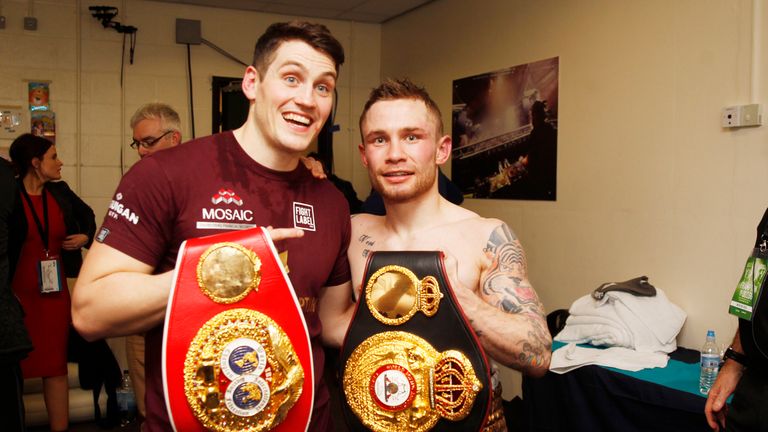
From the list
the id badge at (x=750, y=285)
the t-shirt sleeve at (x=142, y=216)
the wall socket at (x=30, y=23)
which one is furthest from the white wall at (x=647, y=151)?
the wall socket at (x=30, y=23)

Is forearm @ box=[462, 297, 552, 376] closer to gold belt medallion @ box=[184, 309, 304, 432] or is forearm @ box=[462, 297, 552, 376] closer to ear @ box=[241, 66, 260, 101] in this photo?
gold belt medallion @ box=[184, 309, 304, 432]

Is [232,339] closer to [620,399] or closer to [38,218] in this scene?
[620,399]

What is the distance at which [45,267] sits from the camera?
3412 millimetres

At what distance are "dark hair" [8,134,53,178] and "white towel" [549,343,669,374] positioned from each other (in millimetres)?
2724

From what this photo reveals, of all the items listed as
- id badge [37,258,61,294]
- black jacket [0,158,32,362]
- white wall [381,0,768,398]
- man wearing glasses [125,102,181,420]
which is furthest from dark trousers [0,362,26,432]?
white wall [381,0,768,398]

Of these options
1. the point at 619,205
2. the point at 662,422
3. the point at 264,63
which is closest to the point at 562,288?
the point at 619,205

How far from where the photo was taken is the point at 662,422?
2551mm

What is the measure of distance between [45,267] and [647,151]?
10.0ft

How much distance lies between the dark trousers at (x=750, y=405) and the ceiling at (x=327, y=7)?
391 cm

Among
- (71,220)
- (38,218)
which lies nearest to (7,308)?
(38,218)

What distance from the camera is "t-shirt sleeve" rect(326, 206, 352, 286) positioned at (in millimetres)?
1535

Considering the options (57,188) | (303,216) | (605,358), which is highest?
(57,188)

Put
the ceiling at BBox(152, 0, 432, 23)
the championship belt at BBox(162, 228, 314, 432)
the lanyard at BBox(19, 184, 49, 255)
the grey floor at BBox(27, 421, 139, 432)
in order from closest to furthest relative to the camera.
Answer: the championship belt at BBox(162, 228, 314, 432) < the lanyard at BBox(19, 184, 49, 255) < the grey floor at BBox(27, 421, 139, 432) < the ceiling at BBox(152, 0, 432, 23)

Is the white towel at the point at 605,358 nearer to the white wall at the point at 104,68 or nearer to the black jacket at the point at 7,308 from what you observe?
the black jacket at the point at 7,308
